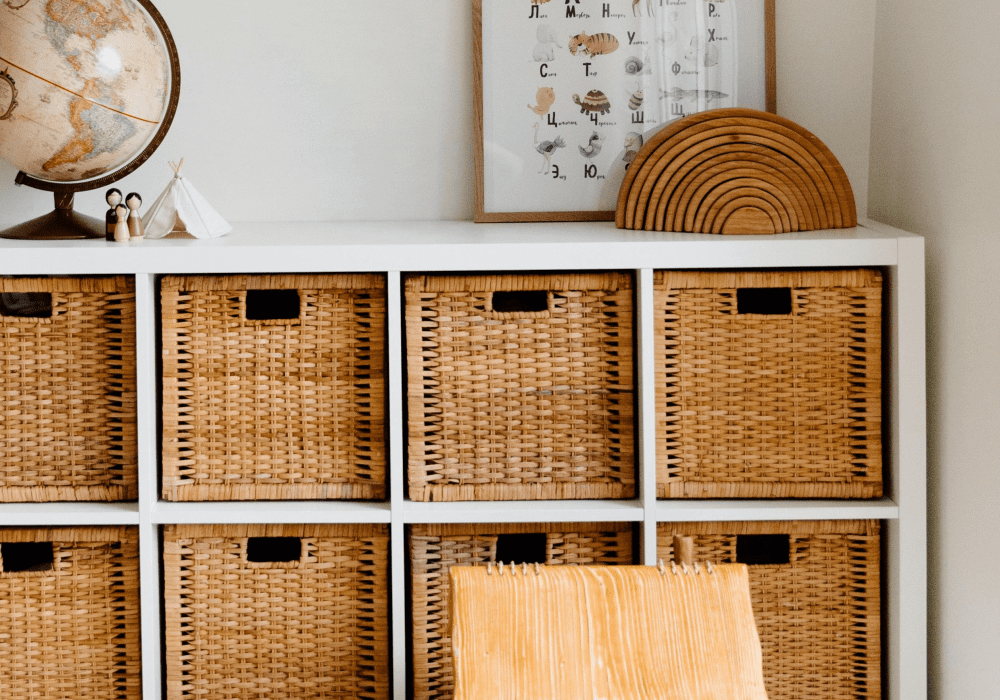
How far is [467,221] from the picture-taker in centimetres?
180

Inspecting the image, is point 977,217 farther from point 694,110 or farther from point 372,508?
point 372,508

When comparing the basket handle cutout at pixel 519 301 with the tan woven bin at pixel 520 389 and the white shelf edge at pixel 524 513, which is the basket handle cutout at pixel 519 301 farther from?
the white shelf edge at pixel 524 513

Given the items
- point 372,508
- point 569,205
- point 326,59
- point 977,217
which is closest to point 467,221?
point 569,205

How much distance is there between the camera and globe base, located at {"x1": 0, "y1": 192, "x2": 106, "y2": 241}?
149 centimetres

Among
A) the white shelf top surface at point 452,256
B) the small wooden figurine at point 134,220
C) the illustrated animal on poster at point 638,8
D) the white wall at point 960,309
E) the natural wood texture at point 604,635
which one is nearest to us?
the natural wood texture at point 604,635

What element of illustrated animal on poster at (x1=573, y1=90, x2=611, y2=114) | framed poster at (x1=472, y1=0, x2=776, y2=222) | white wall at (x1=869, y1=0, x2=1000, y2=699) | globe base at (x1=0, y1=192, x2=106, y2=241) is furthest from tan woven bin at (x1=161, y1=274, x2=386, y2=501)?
white wall at (x1=869, y1=0, x2=1000, y2=699)

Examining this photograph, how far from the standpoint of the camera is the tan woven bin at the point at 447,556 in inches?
55.9

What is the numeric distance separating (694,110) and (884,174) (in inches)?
14.1

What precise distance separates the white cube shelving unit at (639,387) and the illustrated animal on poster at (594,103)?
41cm

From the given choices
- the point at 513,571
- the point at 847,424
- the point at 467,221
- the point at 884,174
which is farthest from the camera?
the point at 467,221

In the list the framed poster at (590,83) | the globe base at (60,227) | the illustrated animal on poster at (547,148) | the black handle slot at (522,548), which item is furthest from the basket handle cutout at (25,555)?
the illustrated animal on poster at (547,148)

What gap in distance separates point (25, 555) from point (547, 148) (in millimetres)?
1133

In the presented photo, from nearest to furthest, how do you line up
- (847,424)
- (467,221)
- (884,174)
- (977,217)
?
(977,217)
(847,424)
(884,174)
(467,221)

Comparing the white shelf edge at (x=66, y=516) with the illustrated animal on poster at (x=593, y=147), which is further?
the illustrated animal on poster at (x=593, y=147)
